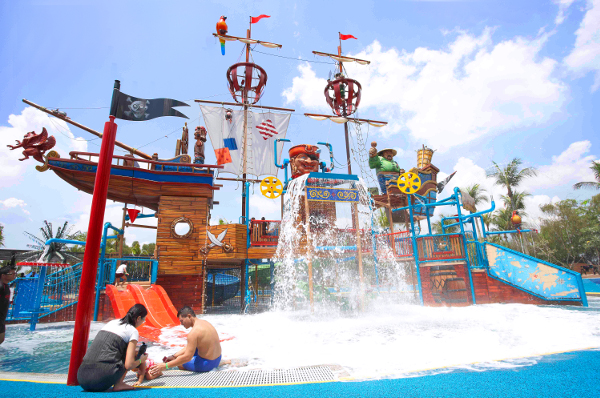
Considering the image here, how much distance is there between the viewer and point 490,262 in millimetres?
12273

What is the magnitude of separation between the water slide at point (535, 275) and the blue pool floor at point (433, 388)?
9030 mm

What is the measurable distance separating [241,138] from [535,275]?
59.0 ft

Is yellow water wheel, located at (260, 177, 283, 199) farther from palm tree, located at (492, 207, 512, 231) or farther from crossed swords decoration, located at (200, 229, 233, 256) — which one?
palm tree, located at (492, 207, 512, 231)

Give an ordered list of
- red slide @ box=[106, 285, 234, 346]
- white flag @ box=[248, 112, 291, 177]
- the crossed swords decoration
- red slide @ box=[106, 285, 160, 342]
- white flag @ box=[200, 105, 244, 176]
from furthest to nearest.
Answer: white flag @ box=[248, 112, 291, 177], white flag @ box=[200, 105, 244, 176], the crossed swords decoration, red slide @ box=[106, 285, 234, 346], red slide @ box=[106, 285, 160, 342]

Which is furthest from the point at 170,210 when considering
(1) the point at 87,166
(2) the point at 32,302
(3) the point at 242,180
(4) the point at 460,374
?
(4) the point at 460,374

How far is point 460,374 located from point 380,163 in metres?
16.9

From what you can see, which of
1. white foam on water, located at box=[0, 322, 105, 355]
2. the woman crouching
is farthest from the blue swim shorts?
white foam on water, located at box=[0, 322, 105, 355]

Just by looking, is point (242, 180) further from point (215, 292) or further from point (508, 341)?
point (508, 341)

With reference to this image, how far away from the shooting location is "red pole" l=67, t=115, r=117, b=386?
3730mm

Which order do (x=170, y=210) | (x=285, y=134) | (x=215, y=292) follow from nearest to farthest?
(x=170, y=210), (x=215, y=292), (x=285, y=134)

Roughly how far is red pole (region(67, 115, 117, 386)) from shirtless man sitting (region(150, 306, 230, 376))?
106cm

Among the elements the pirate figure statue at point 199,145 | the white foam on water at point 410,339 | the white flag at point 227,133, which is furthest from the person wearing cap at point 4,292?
the white flag at point 227,133

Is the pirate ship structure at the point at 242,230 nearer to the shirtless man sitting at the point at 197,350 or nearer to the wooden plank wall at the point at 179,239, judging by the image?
the wooden plank wall at the point at 179,239

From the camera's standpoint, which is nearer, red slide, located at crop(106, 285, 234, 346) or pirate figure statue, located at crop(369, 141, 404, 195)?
red slide, located at crop(106, 285, 234, 346)
